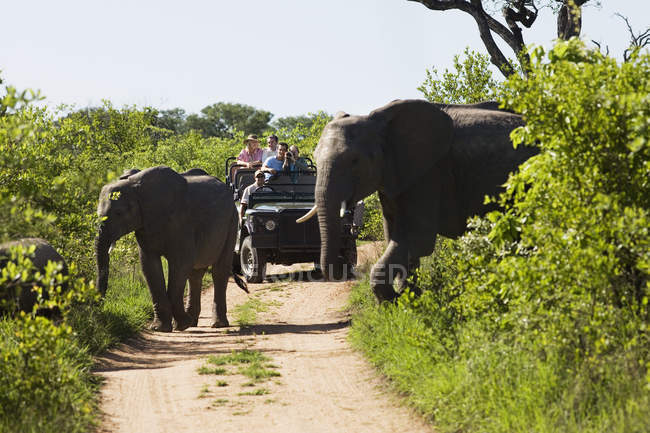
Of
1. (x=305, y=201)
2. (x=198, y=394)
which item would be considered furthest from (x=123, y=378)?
(x=305, y=201)

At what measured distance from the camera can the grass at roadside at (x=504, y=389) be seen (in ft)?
17.1

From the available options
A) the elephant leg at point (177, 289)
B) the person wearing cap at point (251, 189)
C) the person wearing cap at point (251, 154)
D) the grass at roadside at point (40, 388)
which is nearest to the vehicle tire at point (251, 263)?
the person wearing cap at point (251, 189)

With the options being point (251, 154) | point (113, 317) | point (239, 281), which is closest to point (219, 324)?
point (239, 281)

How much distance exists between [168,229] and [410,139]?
3.50 m

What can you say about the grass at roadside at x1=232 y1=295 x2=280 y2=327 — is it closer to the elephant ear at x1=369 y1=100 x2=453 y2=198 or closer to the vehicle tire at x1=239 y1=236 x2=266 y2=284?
the vehicle tire at x1=239 y1=236 x2=266 y2=284

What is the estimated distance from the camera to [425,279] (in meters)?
8.81

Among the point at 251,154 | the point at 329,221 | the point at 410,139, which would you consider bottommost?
the point at 329,221

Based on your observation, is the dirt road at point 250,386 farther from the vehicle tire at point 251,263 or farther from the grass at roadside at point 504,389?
the vehicle tire at point 251,263

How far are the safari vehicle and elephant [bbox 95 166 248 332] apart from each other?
3.02 m

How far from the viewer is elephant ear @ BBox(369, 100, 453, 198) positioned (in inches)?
364

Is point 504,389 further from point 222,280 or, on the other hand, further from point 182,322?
point 222,280

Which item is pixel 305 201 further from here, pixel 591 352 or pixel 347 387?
pixel 591 352

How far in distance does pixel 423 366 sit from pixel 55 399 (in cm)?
273

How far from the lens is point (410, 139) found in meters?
9.28
